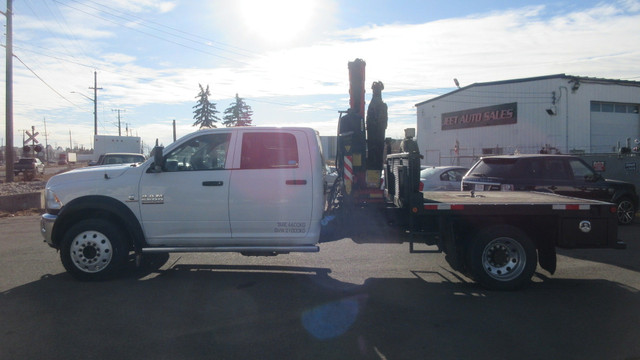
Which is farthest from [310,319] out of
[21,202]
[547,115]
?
[547,115]

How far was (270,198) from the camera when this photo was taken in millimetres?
6672

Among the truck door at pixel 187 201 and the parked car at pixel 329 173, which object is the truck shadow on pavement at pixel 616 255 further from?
the truck door at pixel 187 201

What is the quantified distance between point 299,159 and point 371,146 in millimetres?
1460

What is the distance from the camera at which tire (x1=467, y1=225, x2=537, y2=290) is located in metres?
6.54

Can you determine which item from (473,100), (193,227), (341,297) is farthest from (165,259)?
(473,100)

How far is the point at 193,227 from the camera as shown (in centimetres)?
676

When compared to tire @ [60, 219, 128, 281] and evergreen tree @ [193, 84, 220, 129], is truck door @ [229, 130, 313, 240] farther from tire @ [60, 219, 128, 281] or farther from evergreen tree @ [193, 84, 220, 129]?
evergreen tree @ [193, 84, 220, 129]

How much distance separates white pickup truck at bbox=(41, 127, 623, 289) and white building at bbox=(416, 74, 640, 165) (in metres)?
21.2

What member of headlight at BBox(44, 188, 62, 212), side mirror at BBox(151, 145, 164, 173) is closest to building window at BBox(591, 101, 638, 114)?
side mirror at BBox(151, 145, 164, 173)

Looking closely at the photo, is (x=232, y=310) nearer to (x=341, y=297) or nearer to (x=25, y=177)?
(x=341, y=297)

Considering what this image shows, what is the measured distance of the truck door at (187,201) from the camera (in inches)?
264

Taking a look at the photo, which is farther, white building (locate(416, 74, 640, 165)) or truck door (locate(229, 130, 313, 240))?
white building (locate(416, 74, 640, 165))

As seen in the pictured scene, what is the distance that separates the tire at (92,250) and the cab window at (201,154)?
124cm

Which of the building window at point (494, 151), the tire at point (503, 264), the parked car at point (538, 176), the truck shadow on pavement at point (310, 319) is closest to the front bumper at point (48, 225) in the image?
the truck shadow on pavement at point (310, 319)
